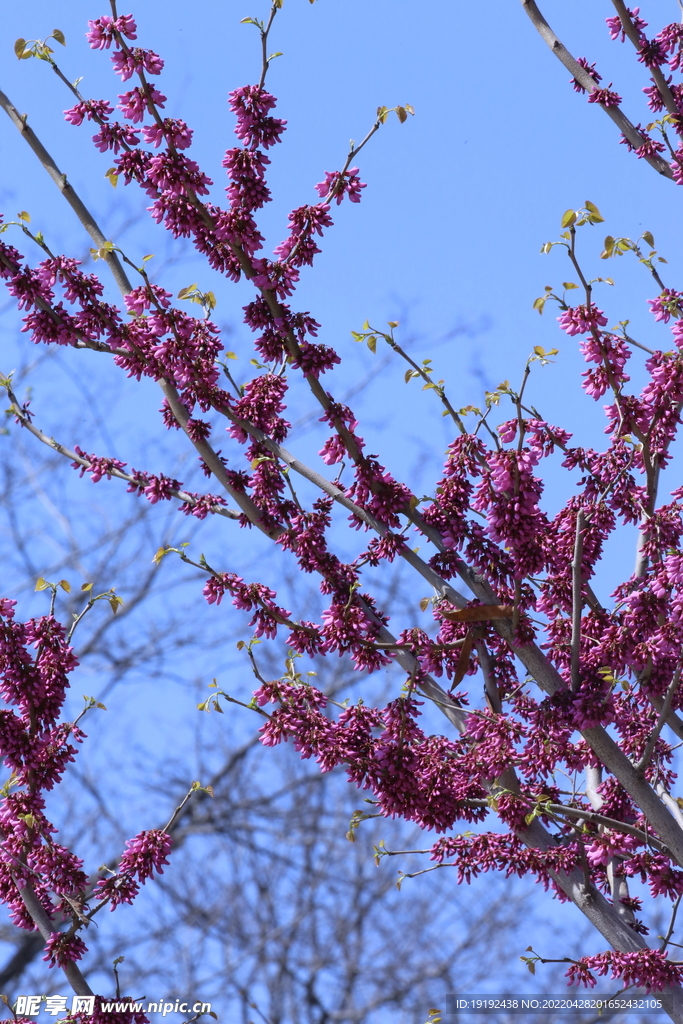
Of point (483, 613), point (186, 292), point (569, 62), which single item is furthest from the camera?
point (569, 62)

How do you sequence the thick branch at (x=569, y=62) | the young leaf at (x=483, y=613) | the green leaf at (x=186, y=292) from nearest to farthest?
the young leaf at (x=483, y=613), the green leaf at (x=186, y=292), the thick branch at (x=569, y=62)

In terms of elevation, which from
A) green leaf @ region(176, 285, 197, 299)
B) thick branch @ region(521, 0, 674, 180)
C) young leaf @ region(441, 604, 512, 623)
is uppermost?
thick branch @ region(521, 0, 674, 180)


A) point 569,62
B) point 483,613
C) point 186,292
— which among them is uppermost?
point 569,62

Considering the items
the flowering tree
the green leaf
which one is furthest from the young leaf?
the green leaf

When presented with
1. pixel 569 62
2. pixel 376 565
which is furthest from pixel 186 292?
pixel 569 62

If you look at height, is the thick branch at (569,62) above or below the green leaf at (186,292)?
above

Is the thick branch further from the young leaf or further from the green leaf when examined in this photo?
the young leaf

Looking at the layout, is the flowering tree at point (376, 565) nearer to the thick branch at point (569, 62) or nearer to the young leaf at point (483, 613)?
the young leaf at point (483, 613)

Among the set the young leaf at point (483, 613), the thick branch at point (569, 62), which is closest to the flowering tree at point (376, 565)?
the young leaf at point (483, 613)

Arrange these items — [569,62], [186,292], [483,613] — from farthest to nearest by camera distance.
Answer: [569,62]
[186,292]
[483,613]

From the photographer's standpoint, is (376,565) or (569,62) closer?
(376,565)

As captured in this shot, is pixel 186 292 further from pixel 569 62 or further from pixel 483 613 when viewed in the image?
pixel 569 62

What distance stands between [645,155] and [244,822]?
1032 centimetres

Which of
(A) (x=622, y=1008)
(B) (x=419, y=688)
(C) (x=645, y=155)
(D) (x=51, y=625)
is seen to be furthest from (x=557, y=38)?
(A) (x=622, y=1008)
